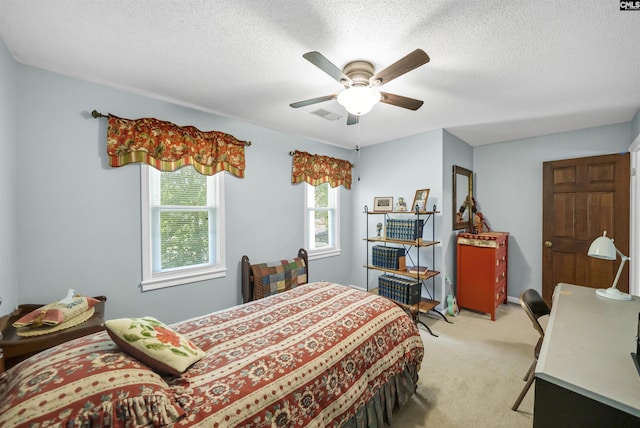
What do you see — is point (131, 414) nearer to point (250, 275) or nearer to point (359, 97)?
point (359, 97)

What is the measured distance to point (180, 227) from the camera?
8.68ft

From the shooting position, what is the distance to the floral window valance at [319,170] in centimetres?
357

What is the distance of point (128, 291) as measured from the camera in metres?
2.29

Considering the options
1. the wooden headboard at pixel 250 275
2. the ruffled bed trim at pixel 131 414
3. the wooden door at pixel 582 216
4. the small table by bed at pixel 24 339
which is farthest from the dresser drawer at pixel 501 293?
the small table by bed at pixel 24 339

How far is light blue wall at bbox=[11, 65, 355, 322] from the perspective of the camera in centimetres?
189

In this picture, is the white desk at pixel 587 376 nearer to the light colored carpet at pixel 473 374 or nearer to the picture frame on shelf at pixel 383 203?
the light colored carpet at pixel 473 374

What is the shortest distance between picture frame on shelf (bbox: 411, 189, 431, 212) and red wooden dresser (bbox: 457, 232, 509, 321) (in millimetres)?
719

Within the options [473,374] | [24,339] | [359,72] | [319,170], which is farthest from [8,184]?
[473,374]

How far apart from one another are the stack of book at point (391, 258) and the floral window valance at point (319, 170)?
1.27 metres

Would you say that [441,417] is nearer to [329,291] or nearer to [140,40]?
[329,291]

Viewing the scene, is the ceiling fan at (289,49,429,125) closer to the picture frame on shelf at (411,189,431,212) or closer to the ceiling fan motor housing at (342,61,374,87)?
the ceiling fan motor housing at (342,61,374,87)

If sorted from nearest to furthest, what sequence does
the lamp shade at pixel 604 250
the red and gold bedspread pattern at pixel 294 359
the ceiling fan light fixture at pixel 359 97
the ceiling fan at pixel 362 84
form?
the red and gold bedspread pattern at pixel 294 359 → the ceiling fan at pixel 362 84 → the ceiling fan light fixture at pixel 359 97 → the lamp shade at pixel 604 250

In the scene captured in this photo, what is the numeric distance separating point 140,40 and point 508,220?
186 inches

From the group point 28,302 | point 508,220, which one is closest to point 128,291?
point 28,302
